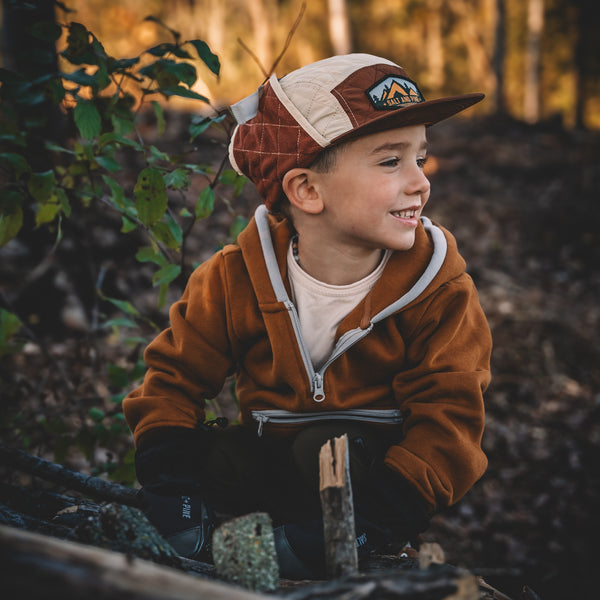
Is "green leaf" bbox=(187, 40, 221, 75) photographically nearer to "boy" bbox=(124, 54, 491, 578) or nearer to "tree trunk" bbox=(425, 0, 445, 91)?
"boy" bbox=(124, 54, 491, 578)

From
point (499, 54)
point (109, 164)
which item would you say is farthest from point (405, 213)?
point (499, 54)

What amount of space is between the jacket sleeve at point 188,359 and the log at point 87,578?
3.30 feet

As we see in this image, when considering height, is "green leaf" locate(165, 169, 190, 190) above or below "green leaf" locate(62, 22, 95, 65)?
below

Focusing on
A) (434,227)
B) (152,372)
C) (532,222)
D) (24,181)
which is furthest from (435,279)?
(532,222)

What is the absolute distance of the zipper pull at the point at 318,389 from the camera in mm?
1885

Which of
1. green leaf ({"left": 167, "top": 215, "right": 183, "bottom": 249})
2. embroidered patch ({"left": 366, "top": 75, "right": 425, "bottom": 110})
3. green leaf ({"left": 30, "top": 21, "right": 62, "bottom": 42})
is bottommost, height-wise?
green leaf ({"left": 167, "top": 215, "right": 183, "bottom": 249})

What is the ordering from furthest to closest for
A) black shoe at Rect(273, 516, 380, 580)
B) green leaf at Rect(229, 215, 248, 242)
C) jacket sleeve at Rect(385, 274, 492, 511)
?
green leaf at Rect(229, 215, 248, 242), jacket sleeve at Rect(385, 274, 492, 511), black shoe at Rect(273, 516, 380, 580)

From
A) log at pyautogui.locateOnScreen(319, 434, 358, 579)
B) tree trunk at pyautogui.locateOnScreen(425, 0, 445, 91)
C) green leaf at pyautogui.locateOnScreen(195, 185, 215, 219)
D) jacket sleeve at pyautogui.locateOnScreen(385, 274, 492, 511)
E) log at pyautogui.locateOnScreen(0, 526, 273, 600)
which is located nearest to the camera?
log at pyautogui.locateOnScreen(0, 526, 273, 600)

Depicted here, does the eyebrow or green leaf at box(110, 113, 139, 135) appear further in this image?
green leaf at box(110, 113, 139, 135)

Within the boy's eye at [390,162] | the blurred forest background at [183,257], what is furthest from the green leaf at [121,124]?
the boy's eye at [390,162]

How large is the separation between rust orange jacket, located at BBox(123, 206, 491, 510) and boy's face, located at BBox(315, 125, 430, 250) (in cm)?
17

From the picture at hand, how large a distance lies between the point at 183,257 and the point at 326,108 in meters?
0.96

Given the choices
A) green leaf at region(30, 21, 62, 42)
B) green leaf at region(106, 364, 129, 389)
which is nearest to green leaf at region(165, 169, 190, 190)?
green leaf at region(30, 21, 62, 42)

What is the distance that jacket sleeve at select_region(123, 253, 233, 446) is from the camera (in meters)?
1.94
